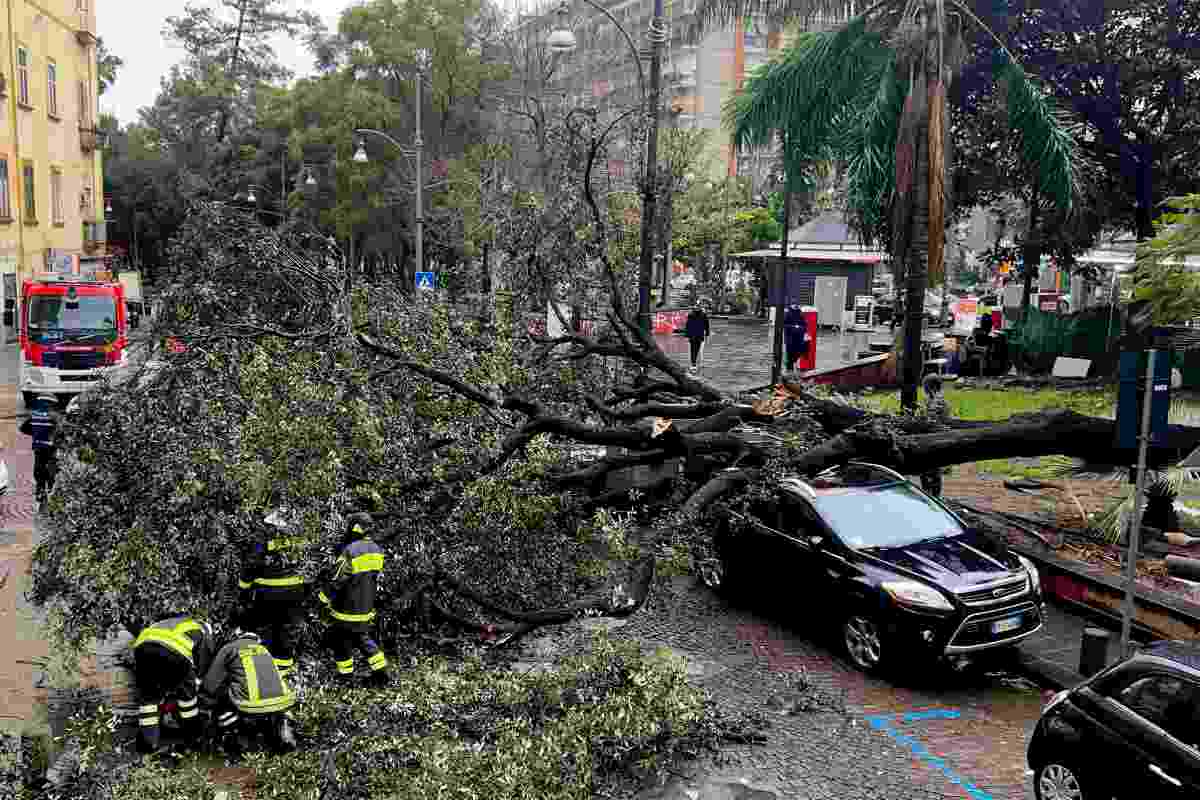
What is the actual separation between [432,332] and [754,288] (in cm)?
4058

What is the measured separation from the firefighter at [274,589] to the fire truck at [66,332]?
15.4 m

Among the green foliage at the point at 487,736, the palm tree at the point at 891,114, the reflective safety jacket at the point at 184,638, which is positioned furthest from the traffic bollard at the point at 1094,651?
the reflective safety jacket at the point at 184,638

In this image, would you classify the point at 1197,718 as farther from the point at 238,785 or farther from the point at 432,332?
the point at 432,332

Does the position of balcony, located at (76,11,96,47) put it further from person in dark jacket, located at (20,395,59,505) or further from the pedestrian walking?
the pedestrian walking

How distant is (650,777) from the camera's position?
23.6ft

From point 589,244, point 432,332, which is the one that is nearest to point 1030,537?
point 589,244

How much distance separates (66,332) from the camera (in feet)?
75.9

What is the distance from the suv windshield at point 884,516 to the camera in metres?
9.87

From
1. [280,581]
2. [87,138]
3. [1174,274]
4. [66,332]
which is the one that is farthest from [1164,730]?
[87,138]

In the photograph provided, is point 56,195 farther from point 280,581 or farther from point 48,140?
point 280,581

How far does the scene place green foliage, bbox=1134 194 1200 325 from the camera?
37.8ft

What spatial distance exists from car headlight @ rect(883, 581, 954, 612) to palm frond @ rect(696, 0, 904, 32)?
9.62m

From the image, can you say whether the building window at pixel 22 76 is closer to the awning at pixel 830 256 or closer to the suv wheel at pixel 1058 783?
the awning at pixel 830 256

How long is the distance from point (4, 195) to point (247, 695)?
109 ft
